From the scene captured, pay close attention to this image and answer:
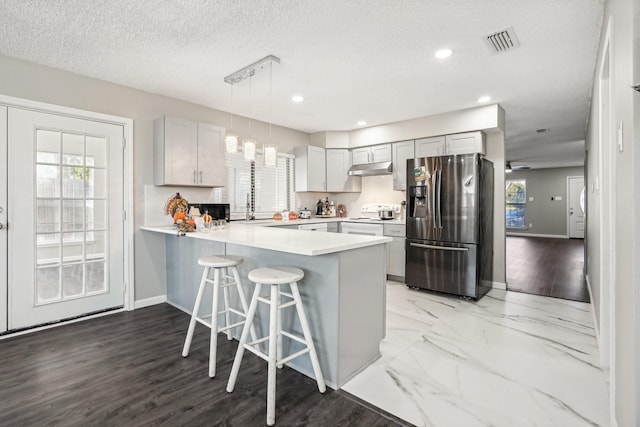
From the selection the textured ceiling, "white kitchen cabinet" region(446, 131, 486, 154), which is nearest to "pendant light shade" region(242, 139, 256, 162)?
the textured ceiling

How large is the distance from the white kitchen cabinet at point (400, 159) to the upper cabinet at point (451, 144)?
0.12m

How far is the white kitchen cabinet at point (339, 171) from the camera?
5.52m

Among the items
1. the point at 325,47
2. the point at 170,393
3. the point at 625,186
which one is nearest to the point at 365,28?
the point at 325,47

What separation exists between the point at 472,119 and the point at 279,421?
4.08 m

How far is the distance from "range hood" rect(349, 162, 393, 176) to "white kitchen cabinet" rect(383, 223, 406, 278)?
0.89m

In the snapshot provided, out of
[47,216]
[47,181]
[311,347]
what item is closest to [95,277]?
[47,216]

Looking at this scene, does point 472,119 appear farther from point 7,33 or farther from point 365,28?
point 7,33

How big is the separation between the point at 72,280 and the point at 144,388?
185cm

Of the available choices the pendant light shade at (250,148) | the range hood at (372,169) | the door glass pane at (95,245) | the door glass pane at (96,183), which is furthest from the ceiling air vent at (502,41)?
the door glass pane at (95,245)

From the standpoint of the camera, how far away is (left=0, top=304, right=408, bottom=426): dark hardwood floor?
1.75 meters

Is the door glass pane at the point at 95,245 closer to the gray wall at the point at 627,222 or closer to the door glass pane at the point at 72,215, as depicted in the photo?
the door glass pane at the point at 72,215

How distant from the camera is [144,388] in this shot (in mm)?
2029

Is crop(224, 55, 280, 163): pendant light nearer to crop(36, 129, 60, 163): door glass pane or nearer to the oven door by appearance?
crop(36, 129, 60, 163): door glass pane

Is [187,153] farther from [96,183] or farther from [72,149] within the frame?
[72,149]
